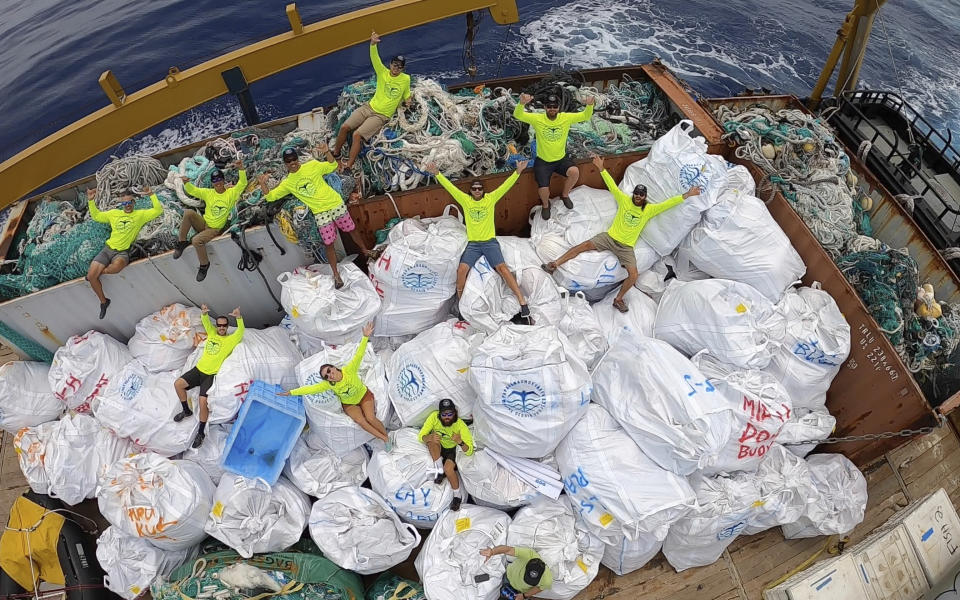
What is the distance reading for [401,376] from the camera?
13.9 feet

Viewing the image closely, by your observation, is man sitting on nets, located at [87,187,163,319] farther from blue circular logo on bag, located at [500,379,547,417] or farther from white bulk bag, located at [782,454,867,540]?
white bulk bag, located at [782,454,867,540]

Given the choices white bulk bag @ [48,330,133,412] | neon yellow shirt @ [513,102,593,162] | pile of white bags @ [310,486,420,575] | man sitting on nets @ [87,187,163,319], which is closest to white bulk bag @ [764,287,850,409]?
neon yellow shirt @ [513,102,593,162]

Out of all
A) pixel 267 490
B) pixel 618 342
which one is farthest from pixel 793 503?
pixel 267 490

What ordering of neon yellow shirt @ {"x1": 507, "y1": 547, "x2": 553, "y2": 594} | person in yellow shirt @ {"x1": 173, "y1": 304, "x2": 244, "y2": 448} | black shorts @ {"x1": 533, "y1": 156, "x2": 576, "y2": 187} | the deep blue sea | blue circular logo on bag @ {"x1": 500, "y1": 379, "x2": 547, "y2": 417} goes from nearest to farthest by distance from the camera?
neon yellow shirt @ {"x1": 507, "y1": 547, "x2": 553, "y2": 594} < blue circular logo on bag @ {"x1": 500, "y1": 379, "x2": 547, "y2": 417} < person in yellow shirt @ {"x1": 173, "y1": 304, "x2": 244, "y2": 448} < black shorts @ {"x1": 533, "y1": 156, "x2": 576, "y2": 187} < the deep blue sea

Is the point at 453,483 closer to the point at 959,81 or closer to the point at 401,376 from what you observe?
the point at 401,376

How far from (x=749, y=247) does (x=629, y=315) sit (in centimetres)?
124

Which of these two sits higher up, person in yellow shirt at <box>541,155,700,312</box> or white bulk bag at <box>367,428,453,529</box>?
person in yellow shirt at <box>541,155,700,312</box>

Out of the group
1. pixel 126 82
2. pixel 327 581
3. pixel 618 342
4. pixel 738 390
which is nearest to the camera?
pixel 327 581

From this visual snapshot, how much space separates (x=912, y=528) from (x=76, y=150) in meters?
8.63

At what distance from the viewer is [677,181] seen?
15.2ft

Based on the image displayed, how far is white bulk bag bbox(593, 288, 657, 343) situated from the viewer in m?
4.56

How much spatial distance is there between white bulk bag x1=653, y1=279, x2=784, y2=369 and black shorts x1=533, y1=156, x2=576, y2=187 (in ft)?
5.32

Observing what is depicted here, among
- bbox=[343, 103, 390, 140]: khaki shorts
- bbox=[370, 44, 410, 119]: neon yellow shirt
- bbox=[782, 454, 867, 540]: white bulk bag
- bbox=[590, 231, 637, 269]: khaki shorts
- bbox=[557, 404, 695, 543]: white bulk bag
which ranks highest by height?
bbox=[370, 44, 410, 119]: neon yellow shirt

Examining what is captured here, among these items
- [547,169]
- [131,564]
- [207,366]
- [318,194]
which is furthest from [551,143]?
[131,564]
